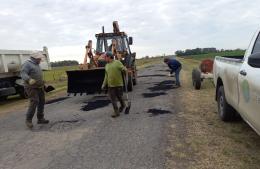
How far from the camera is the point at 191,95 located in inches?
505

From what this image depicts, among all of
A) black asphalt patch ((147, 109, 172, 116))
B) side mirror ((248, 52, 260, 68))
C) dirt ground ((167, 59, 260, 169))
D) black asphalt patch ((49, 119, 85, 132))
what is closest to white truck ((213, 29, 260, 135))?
side mirror ((248, 52, 260, 68))

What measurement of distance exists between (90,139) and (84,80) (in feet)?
21.0

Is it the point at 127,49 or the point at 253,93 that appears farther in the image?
the point at 127,49

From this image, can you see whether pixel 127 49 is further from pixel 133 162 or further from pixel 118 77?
pixel 133 162

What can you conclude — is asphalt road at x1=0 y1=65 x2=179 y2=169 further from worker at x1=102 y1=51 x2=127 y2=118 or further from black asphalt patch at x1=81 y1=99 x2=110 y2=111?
worker at x1=102 y1=51 x2=127 y2=118

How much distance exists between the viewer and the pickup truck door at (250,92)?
4.89 metres

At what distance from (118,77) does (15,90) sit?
765 cm

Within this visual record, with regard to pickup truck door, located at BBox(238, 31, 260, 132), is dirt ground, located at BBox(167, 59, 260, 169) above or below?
below

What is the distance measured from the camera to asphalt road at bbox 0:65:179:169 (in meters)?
5.79

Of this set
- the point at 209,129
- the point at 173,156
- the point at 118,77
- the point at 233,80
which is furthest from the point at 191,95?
the point at 173,156

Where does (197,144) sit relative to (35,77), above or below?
below

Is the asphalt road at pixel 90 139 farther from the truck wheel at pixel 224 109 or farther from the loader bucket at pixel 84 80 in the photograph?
the loader bucket at pixel 84 80

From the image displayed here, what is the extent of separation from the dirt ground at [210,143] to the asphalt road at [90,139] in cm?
26

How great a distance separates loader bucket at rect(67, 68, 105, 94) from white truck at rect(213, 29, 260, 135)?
5.59 m
